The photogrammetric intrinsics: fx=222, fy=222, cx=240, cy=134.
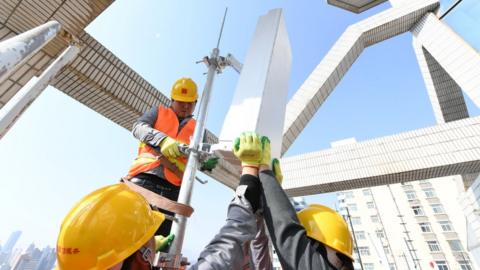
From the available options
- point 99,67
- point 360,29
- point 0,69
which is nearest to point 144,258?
point 0,69

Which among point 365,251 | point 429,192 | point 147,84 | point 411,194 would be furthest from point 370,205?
point 147,84

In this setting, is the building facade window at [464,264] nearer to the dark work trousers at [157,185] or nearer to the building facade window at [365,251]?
the building facade window at [365,251]

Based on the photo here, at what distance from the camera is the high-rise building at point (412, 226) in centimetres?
2608

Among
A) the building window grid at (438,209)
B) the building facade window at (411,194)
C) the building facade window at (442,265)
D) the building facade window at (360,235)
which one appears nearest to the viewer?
the building facade window at (442,265)

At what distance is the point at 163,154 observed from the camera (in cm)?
166

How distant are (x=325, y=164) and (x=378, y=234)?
3018cm

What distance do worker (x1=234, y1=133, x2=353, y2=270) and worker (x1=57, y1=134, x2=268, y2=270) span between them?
0.37 ft

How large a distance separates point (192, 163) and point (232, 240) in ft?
2.07

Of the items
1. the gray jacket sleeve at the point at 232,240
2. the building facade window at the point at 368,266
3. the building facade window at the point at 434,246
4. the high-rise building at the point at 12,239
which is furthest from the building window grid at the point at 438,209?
the high-rise building at the point at 12,239

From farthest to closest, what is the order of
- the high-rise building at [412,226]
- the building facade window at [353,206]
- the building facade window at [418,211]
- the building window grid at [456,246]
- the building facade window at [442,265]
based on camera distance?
1. the building facade window at [353,206]
2. the building facade window at [418,211]
3. the high-rise building at [412,226]
4. the building window grid at [456,246]
5. the building facade window at [442,265]

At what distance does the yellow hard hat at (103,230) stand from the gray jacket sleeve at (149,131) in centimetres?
59

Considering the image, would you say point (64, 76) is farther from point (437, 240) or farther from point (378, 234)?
point (437, 240)

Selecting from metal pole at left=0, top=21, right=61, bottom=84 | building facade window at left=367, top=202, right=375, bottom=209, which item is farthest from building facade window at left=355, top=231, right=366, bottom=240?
metal pole at left=0, top=21, right=61, bottom=84

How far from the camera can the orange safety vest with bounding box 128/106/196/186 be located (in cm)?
170
